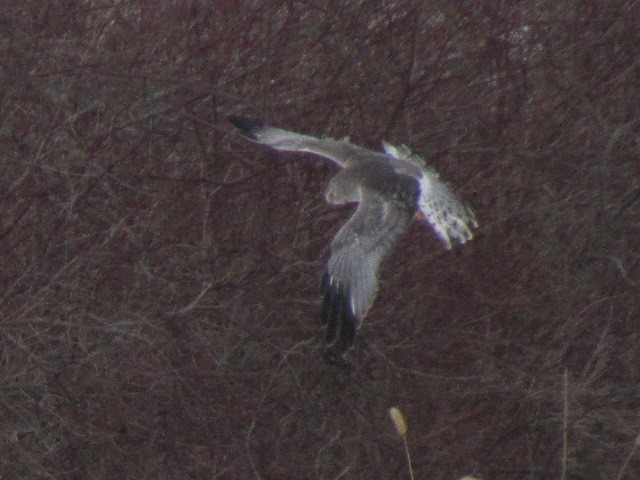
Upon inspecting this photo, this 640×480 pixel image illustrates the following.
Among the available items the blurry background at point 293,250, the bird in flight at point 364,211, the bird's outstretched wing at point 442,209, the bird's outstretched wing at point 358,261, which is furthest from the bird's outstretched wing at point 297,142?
the blurry background at point 293,250

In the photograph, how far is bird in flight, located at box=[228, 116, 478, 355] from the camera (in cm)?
481

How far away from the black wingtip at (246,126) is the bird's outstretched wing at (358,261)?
0.93m

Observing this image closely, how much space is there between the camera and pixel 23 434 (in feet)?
21.6

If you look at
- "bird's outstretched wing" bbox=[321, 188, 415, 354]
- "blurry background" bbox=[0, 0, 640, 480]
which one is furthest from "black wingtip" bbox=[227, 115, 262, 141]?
"bird's outstretched wing" bbox=[321, 188, 415, 354]

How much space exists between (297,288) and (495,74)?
1374 mm

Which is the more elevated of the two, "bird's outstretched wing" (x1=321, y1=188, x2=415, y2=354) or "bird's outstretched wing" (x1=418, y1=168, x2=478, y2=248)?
"bird's outstretched wing" (x1=321, y1=188, x2=415, y2=354)

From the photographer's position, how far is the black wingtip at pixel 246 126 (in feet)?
19.9

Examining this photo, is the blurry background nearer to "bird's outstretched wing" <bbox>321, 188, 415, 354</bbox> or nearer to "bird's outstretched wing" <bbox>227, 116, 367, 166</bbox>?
"bird's outstretched wing" <bbox>227, 116, 367, 166</bbox>

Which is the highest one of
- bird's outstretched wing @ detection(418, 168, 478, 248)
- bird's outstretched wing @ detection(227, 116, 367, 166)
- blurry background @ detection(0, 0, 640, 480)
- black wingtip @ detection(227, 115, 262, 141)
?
bird's outstretched wing @ detection(227, 116, 367, 166)

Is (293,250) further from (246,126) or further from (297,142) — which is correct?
(297,142)

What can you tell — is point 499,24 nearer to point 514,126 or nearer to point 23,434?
point 514,126

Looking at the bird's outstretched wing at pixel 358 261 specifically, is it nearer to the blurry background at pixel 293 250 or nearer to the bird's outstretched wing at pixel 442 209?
the bird's outstretched wing at pixel 442 209

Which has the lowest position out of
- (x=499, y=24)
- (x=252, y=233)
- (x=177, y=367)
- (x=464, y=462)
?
(x=464, y=462)

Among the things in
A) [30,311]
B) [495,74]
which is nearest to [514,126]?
[495,74]
